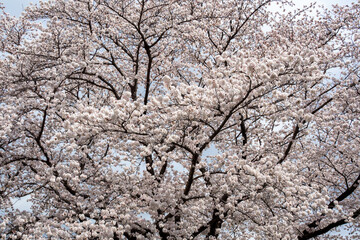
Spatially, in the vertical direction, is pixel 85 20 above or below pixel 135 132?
above

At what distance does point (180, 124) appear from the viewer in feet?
21.4

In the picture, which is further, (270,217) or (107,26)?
(107,26)

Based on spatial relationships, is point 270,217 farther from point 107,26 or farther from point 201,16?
point 107,26

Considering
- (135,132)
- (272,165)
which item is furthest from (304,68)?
(135,132)

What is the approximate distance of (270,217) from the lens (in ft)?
25.3

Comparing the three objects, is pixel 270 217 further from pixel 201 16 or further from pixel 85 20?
pixel 85 20

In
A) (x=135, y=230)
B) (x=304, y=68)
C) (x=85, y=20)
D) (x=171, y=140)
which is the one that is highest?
(x=85, y=20)

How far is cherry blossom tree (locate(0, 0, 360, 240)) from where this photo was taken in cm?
632

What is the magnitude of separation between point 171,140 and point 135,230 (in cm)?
317

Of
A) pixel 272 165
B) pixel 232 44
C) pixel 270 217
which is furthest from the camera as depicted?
pixel 232 44

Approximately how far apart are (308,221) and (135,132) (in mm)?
7384

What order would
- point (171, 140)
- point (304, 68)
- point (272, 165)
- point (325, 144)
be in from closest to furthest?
point (304, 68), point (171, 140), point (272, 165), point (325, 144)

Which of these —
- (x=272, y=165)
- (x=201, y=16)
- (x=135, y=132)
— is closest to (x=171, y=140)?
(x=135, y=132)

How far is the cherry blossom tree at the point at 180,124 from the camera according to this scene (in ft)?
20.7
